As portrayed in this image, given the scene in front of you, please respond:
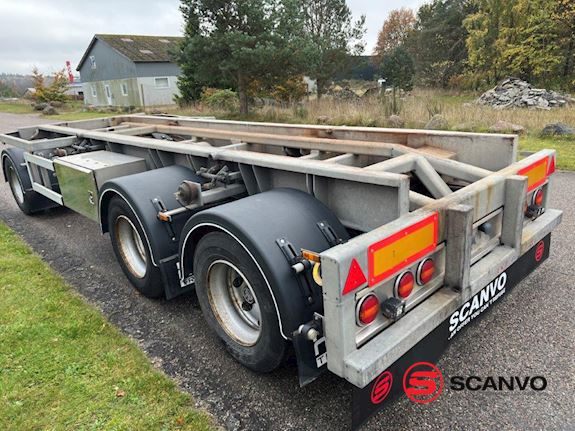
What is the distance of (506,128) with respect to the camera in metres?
11.1

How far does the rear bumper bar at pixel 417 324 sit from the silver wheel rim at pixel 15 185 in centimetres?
615

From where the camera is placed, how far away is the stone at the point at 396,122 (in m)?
12.9

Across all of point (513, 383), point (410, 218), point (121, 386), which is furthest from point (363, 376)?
point (121, 386)

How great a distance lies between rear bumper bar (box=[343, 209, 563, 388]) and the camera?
1934mm

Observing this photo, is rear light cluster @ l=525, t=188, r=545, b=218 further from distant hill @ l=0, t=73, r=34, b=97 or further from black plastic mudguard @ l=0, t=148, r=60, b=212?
distant hill @ l=0, t=73, r=34, b=97

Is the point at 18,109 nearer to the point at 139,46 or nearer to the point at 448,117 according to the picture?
the point at 139,46

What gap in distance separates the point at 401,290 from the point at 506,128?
10495 mm

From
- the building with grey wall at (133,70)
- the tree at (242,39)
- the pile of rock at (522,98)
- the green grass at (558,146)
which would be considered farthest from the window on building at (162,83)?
the green grass at (558,146)

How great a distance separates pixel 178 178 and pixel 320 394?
6.66ft

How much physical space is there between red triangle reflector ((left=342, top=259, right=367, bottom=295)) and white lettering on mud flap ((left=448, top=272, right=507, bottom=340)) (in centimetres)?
77

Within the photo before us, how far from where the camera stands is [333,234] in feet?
8.55

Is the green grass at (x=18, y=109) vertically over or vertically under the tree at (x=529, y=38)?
under

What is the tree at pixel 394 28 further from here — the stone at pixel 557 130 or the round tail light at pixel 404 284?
the round tail light at pixel 404 284

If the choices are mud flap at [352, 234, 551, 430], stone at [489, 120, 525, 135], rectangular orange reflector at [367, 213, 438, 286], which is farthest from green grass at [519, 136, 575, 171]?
rectangular orange reflector at [367, 213, 438, 286]
